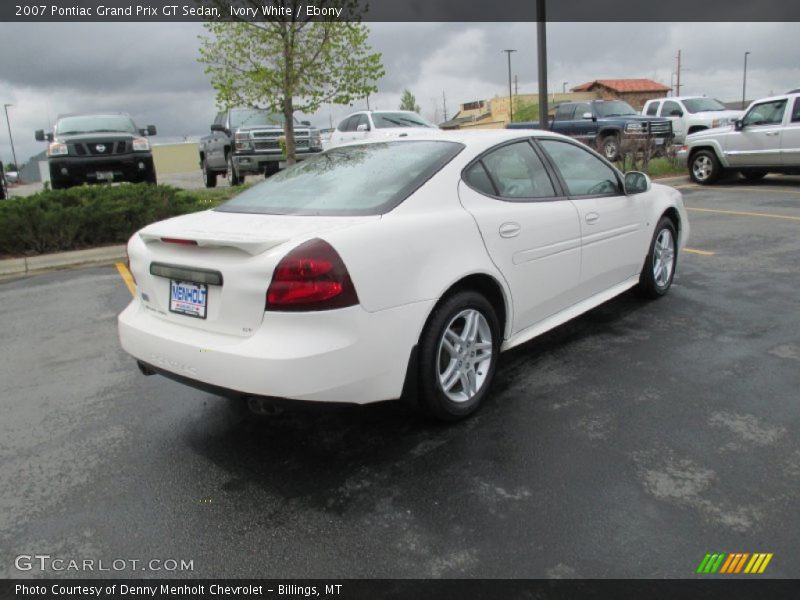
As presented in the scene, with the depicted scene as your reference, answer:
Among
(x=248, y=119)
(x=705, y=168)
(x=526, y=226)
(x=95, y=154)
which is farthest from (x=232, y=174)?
(x=526, y=226)

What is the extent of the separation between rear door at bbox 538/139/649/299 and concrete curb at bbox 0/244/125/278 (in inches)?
255

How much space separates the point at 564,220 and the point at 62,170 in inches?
448

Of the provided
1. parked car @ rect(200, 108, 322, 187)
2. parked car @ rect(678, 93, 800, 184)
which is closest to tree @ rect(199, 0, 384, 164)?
parked car @ rect(200, 108, 322, 187)

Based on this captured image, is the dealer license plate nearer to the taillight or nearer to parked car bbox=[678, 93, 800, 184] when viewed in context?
the taillight

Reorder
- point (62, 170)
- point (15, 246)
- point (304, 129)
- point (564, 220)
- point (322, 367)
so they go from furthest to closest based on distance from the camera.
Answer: point (304, 129)
point (62, 170)
point (15, 246)
point (564, 220)
point (322, 367)

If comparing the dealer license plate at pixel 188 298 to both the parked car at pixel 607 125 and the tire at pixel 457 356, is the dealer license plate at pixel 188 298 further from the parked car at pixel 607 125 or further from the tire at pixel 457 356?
the parked car at pixel 607 125

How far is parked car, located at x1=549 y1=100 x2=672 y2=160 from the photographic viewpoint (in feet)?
56.8

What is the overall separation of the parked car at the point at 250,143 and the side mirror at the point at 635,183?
947cm

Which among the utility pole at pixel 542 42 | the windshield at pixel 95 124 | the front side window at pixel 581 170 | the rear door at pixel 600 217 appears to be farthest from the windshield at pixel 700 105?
the front side window at pixel 581 170

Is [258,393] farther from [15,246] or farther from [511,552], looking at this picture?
[15,246]

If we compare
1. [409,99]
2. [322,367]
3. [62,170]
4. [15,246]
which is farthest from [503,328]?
[409,99]

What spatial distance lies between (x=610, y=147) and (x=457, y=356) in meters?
16.2

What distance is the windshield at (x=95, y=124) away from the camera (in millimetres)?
13367
